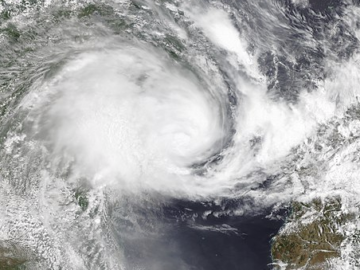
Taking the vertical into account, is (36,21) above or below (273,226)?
above

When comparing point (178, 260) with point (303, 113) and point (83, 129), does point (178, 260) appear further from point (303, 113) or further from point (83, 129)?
point (303, 113)

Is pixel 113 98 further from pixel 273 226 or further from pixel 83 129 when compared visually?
pixel 273 226

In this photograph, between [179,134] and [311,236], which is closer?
[179,134]

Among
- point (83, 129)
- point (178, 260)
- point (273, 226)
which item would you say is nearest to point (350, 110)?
point (273, 226)

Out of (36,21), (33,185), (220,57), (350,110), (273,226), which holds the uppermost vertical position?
(350,110)

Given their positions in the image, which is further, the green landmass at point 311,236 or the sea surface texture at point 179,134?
the green landmass at point 311,236

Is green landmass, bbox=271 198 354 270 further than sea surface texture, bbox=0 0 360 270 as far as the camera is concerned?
Yes

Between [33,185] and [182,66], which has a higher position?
[182,66]

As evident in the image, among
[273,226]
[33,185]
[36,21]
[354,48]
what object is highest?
[354,48]

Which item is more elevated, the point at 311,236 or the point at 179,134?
the point at 179,134

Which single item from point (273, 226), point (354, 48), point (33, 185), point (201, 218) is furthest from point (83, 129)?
point (354, 48)
